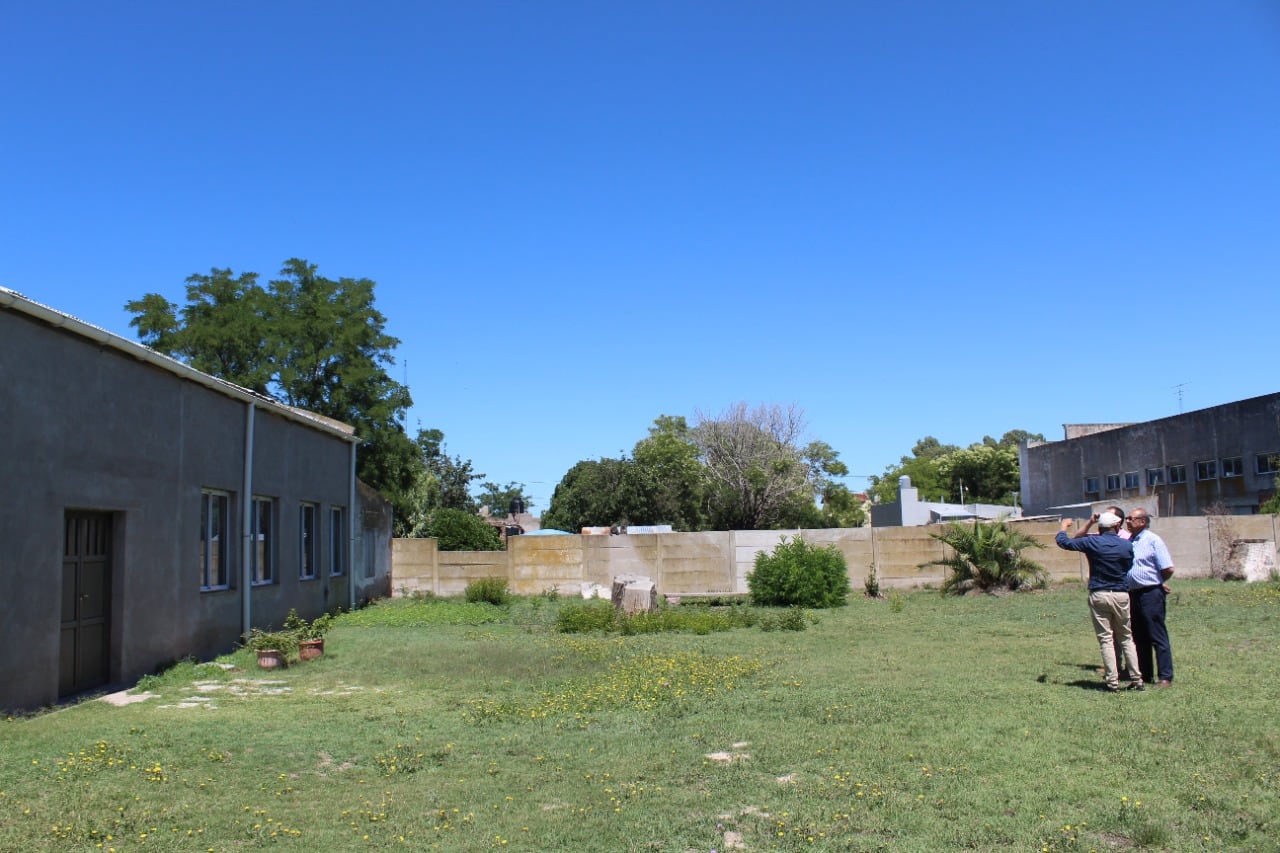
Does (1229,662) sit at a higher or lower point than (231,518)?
lower

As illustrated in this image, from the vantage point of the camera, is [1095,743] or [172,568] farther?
[172,568]

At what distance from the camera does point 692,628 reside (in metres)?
17.8

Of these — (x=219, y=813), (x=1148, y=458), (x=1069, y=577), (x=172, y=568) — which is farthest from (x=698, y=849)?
(x=1148, y=458)

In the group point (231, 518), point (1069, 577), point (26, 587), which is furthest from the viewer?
point (1069, 577)

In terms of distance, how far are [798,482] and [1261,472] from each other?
74.6ft

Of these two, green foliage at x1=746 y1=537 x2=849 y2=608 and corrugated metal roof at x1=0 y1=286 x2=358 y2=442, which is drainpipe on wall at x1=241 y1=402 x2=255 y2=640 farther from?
green foliage at x1=746 y1=537 x2=849 y2=608

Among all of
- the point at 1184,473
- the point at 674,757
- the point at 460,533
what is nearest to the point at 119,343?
the point at 674,757

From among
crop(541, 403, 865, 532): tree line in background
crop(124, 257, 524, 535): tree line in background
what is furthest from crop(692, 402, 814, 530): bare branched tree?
crop(124, 257, 524, 535): tree line in background

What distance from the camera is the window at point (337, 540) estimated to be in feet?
71.9

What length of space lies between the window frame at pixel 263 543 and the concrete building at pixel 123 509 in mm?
32

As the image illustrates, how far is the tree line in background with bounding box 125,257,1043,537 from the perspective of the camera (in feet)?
117

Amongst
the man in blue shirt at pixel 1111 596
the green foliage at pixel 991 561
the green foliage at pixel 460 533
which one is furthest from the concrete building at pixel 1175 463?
the man in blue shirt at pixel 1111 596

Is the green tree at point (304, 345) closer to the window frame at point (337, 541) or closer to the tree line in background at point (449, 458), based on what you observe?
the tree line in background at point (449, 458)

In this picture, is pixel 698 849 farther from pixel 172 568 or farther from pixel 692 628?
pixel 692 628
